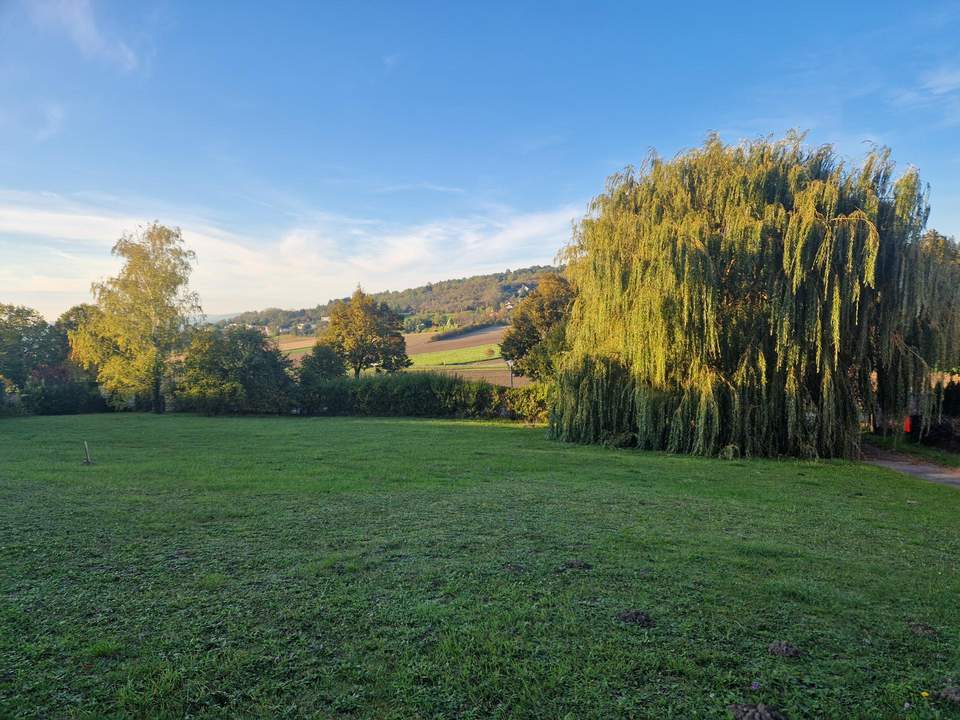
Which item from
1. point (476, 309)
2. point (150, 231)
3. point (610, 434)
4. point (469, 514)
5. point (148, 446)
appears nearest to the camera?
point (469, 514)

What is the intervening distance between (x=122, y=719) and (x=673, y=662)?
2.98 m

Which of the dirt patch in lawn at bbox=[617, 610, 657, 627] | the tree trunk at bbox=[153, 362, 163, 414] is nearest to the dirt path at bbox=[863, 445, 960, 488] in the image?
the dirt patch in lawn at bbox=[617, 610, 657, 627]

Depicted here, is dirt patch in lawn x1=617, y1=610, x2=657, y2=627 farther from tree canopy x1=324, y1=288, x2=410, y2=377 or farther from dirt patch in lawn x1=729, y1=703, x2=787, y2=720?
tree canopy x1=324, y1=288, x2=410, y2=377

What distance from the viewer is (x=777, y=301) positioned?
1252 cm

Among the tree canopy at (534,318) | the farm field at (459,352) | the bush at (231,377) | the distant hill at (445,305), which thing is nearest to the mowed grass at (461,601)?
the bush at (231,377)

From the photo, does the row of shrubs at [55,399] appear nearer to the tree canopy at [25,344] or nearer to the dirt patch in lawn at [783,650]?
the tree canopy at [25,344]

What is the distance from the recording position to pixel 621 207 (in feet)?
51.0

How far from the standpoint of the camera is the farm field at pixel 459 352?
4844 centimetres

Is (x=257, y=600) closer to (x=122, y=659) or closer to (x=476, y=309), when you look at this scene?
(x=122, y=659)

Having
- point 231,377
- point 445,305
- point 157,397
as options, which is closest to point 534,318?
point 231,377

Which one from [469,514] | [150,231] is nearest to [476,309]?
[150,231]

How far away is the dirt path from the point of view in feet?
38.4

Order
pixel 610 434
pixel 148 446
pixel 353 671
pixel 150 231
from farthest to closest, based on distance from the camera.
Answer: pixel 150 231 < pixel 610 434 < pixel 148 446 < pixel 353 671

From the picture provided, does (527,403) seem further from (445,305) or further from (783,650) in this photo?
(445,305)
